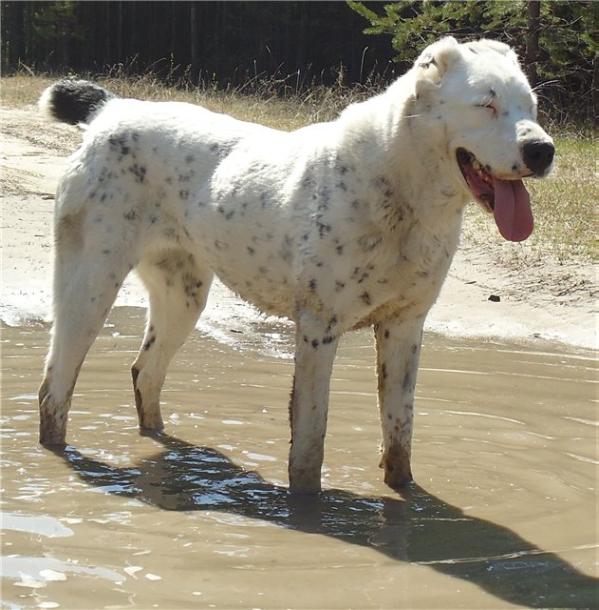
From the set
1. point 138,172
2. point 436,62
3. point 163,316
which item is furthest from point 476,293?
point 436,62

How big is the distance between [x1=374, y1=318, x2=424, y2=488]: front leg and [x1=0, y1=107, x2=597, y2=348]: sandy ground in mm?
2641

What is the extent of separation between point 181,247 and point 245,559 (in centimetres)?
193

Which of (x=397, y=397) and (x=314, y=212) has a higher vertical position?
(x=314, y=212)

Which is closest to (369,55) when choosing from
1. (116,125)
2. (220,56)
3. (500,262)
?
(220,56)

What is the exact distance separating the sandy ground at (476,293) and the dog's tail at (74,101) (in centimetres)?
150

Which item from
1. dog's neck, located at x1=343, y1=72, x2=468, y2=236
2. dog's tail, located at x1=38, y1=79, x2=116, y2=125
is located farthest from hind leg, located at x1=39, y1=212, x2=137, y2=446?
dog's neck, located at x1=343, y1=72, x2=468, y2=236

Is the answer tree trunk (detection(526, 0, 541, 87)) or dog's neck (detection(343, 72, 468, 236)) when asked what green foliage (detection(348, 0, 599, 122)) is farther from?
dog's neck (detection(343, 72, 468, 236))

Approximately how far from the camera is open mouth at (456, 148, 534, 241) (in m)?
4.82

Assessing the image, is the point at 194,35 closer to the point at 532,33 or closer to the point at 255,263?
the point at 532,33

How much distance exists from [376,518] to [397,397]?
65 cm

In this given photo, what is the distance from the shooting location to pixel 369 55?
101 feet

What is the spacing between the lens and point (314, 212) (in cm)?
518

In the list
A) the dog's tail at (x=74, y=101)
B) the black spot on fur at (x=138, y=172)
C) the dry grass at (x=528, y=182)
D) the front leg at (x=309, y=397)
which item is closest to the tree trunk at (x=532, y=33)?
the dry grass at (x=528, y=182)

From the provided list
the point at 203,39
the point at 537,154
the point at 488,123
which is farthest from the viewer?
the point at 203,39
